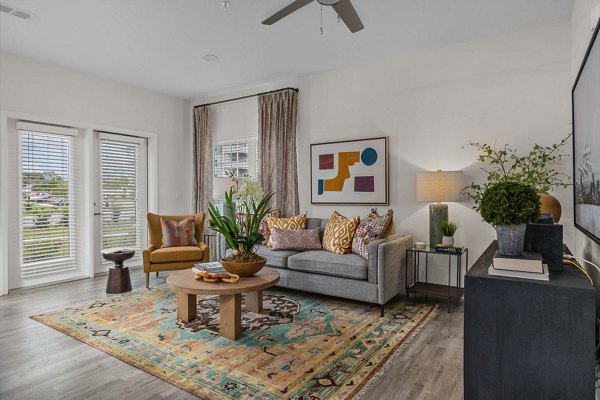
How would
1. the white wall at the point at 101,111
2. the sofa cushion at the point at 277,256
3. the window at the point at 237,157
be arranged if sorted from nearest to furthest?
the sofa cushion at the point at 277,256 → the white wall at the point at 101,111 → the window at the point at 237,157

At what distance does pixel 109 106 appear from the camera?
207 inches

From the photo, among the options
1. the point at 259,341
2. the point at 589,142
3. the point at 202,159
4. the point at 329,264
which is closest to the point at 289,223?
the point at 329,264

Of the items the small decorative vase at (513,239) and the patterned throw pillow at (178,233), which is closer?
the small decorative vase at (513,239)

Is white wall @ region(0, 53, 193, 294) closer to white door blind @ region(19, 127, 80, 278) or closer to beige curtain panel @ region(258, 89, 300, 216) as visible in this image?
white door blind @ region(19, 127, 80, 278)

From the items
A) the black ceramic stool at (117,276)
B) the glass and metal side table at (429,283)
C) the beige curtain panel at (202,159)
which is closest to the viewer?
the glass and metal side table at (429,283)

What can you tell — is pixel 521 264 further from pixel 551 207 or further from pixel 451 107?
pixel 451 107

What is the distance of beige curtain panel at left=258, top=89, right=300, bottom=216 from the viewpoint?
5105 mm

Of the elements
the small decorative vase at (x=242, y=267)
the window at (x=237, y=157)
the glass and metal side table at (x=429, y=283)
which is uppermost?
the window at (x=237, y=157)

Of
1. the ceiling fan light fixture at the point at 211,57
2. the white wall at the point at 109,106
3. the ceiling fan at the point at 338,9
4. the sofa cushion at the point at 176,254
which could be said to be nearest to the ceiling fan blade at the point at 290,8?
the ceiling fan at the point at 338,9

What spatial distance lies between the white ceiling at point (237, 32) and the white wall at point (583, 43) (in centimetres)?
28

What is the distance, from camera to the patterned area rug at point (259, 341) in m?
2.19

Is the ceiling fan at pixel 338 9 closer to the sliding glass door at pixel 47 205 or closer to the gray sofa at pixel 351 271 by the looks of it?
the gray sofa at pixel 351 271

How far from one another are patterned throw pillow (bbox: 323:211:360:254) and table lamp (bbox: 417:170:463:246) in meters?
0.79

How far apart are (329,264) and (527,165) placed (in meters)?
2.20
